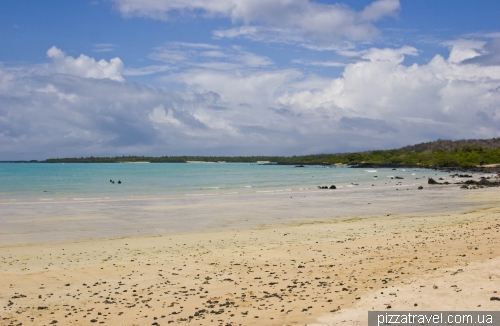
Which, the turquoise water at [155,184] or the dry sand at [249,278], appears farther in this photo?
the turquoise water at [155,184]

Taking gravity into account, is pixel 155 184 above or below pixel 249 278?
below

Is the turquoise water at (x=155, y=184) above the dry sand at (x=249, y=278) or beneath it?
beneath

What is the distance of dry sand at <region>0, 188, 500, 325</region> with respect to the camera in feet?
28.0

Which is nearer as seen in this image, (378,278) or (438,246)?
(378,278)

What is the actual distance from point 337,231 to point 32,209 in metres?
23.3

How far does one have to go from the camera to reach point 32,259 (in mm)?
14484

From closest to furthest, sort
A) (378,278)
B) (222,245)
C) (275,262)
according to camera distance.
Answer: (378,278) < (275,262) < (222,245)

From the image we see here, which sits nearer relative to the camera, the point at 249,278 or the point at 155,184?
the point at 249,278

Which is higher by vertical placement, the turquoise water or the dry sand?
the dry sand

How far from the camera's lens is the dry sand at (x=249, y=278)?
855cm

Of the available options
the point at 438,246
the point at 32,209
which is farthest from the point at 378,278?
the point at 32,209

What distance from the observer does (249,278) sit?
11359 millimetres

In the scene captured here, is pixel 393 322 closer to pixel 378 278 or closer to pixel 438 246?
pixel 378 278

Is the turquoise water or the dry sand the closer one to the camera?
the dry sand
